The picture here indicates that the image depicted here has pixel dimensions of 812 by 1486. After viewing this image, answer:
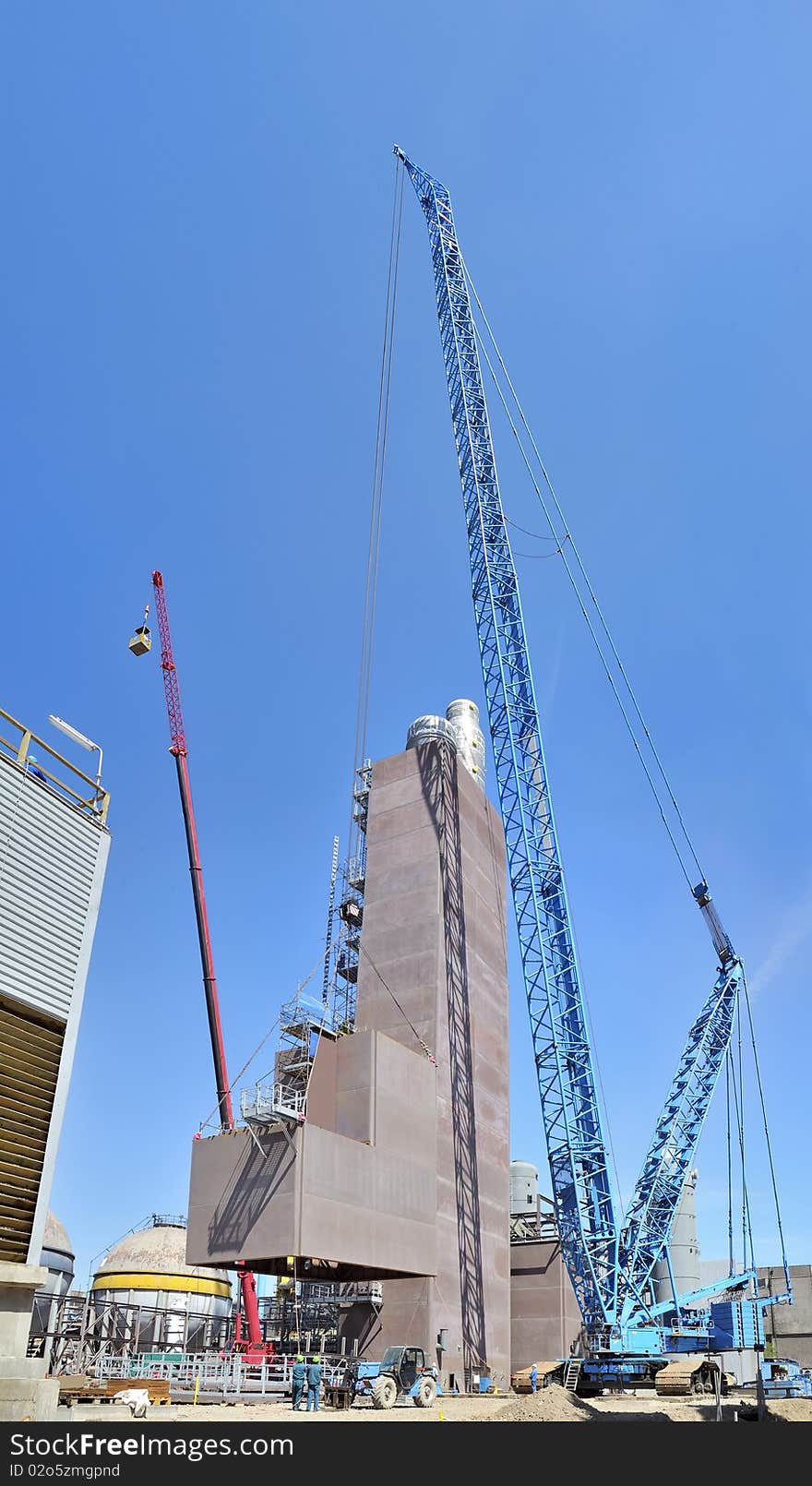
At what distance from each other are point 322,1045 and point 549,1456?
3374 centimetres

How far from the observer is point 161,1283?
2093 inches

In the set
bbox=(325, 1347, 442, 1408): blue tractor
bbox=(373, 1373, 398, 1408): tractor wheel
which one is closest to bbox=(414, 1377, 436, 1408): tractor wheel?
bbox=(325, 1347, 442, 1408): blue tractor

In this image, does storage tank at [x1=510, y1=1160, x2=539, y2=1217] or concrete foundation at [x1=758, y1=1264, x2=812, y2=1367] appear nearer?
storage tank at [x1=510, y1=1160, x2=539, y2=1217]

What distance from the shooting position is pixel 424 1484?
11953 mm

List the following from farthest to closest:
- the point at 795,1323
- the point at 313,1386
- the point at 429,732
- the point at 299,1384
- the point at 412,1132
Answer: the point at 795,1323, the point at 429,732, the point at 412,1132, the point at 313,1386, the point at 299,1384

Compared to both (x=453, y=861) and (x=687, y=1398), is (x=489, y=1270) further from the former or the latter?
(x=453, y=861)

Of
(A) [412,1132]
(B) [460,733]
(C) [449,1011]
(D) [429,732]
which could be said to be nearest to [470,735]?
(B) [460,733]

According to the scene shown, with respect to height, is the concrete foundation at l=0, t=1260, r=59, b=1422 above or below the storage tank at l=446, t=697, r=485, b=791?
below

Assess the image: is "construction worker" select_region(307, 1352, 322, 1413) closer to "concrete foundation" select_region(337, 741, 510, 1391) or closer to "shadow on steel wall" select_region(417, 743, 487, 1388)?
"concrete foundation" select_region(337, 741, 510, 1391)

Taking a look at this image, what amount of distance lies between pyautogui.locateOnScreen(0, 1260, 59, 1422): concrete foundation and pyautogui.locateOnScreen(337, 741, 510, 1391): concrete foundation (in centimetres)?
3255

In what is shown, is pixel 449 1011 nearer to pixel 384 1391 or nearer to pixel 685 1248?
pixel 384 1391

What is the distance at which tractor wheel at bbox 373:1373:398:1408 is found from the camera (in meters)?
31.3

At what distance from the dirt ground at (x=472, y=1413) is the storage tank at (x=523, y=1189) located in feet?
106

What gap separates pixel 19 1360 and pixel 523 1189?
57.4m
